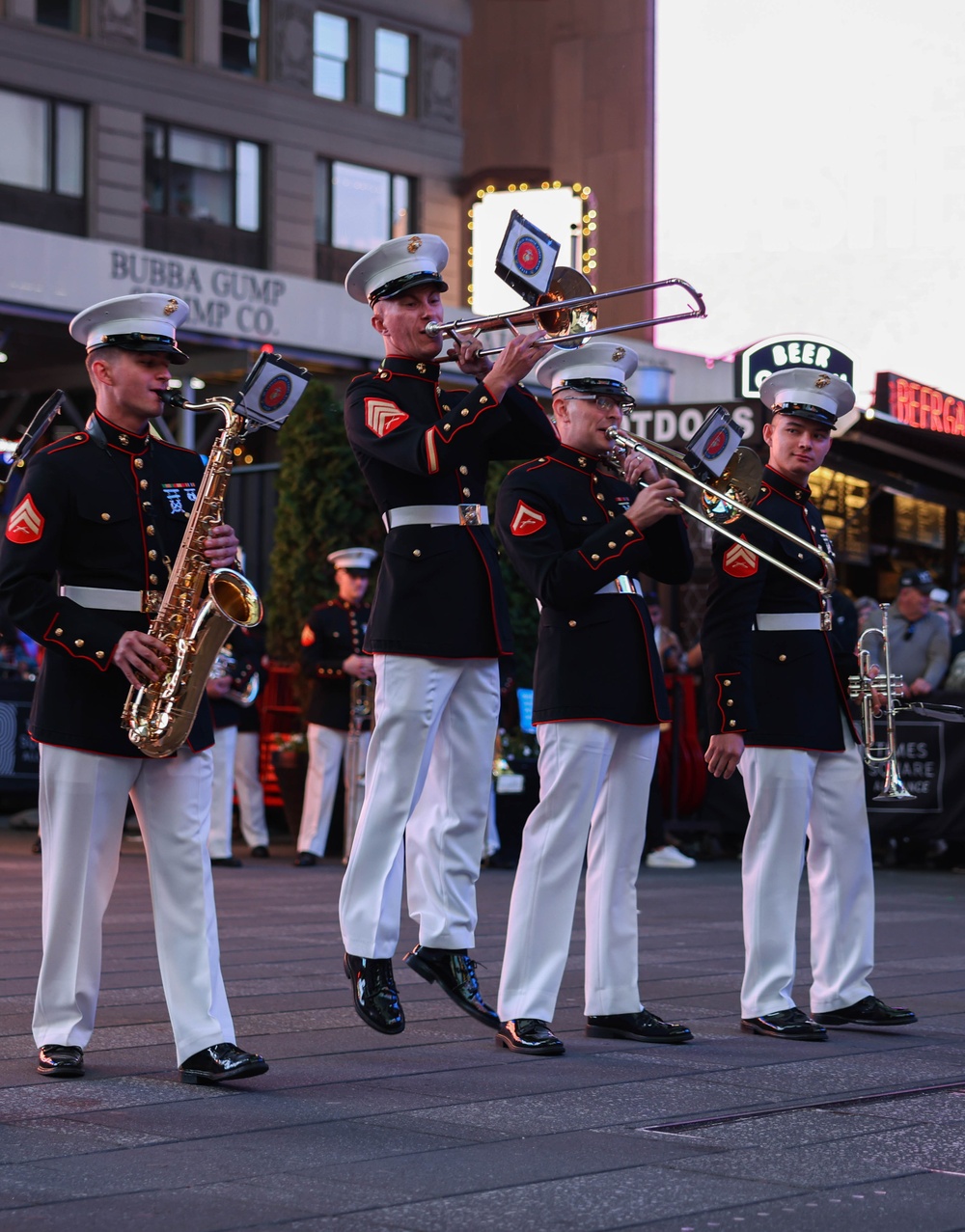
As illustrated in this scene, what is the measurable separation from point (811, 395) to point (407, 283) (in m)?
1.65

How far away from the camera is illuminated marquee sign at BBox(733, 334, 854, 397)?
46.2 ft

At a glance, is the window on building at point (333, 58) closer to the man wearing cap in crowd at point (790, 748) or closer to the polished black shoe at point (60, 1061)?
the man wearing cap in crowd at point (790, 748)

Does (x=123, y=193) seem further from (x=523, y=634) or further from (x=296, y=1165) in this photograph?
(x=296, y=1165)

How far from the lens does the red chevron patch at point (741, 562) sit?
249 inches

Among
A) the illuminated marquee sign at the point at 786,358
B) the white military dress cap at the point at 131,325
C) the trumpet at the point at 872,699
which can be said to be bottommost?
the trumpet at the point at 872,699

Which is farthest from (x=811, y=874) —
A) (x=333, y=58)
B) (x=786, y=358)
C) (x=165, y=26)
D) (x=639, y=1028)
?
(x=333, y=58)

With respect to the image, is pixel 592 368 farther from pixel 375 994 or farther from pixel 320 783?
pixel 320 783

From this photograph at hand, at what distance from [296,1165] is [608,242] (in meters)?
37.5

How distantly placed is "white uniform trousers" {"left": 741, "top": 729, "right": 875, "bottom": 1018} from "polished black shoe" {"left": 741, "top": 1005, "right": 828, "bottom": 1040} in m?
0.03

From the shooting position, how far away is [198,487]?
5.43 m

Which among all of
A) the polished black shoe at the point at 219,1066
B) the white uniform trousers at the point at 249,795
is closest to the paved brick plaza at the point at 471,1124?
Result: the polished black shoe at the point at 219,1066

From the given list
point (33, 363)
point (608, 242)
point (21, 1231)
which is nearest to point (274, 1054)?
point (21, 1231)

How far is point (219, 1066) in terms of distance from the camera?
16.5 feet

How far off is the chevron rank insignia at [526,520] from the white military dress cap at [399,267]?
0.75m
